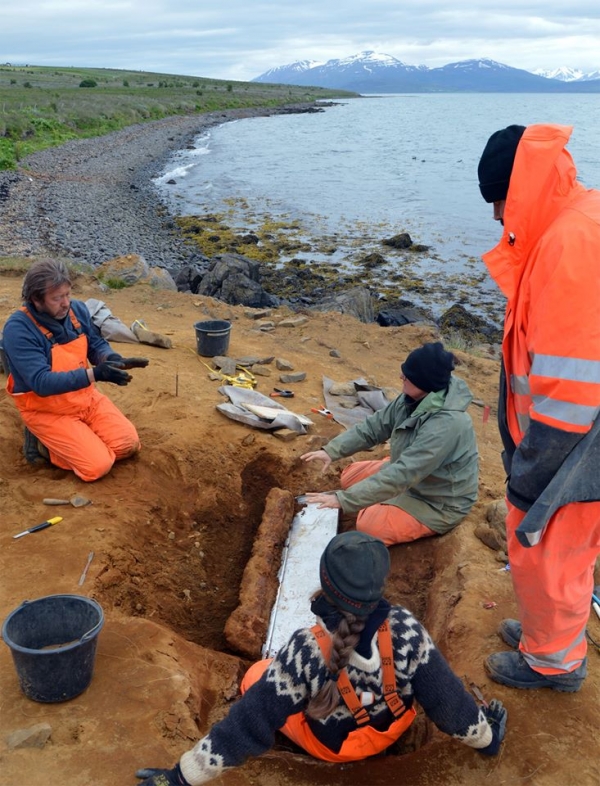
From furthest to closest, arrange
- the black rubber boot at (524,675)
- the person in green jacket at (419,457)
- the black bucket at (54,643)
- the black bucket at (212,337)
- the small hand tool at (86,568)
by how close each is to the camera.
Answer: the black bucket at (212,337)
the person in green jacket at (419,457)
the small hand tool at (86,568)
the black rubber boot at (524,675)
the black bucket at (54,643)

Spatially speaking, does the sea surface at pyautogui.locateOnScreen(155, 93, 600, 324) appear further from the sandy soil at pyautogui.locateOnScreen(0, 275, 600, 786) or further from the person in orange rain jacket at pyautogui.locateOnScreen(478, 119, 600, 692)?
the person in orange rain jacket at pyautogui.locateOnScreen(478, 119, 600, 692)

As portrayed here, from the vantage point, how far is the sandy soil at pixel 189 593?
3.02m

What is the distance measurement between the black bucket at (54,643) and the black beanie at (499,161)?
2.68 meters

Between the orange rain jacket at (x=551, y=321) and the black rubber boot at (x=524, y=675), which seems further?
the black rubber boot at (x=524, y=675)

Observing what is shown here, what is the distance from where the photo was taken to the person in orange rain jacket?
2570 mm

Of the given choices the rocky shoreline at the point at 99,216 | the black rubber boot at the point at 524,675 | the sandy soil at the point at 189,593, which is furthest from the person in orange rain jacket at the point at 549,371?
the rocky shoreline at the point at 99,216

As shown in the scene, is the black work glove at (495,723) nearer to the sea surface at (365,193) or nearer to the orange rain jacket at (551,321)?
the orange rain jacket at (551,321)

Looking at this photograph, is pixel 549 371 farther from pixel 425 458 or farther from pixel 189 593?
pixel 189 593

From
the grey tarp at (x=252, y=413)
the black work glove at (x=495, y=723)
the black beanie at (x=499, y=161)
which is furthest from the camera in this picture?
the grey tarp at (x=252, y=413)

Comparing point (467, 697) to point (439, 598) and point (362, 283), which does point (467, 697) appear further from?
point (362, 283)

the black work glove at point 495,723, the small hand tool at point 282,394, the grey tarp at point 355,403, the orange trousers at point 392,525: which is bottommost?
the grey tarp at point 355,403

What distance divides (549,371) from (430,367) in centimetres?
156

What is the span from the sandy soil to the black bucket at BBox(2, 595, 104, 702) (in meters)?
0.12

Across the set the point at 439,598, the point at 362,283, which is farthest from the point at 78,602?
the point at 362,283
